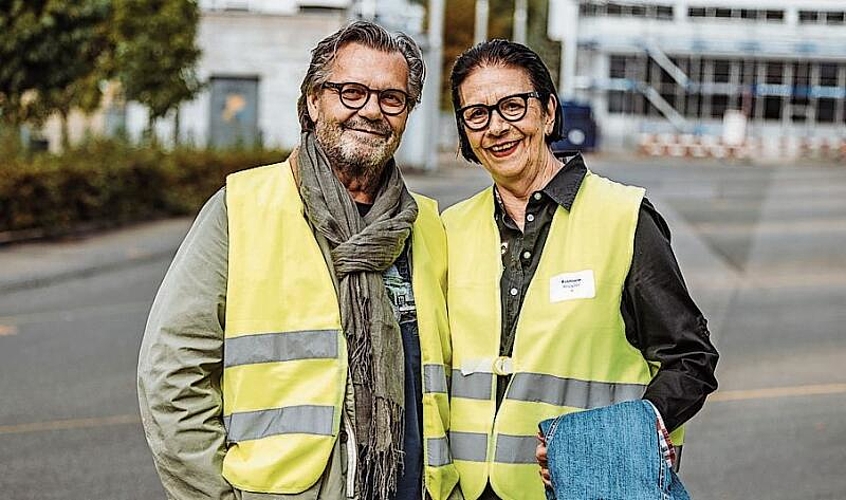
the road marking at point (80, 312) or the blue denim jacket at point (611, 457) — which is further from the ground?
the blue denim jacket at point (611, 457)

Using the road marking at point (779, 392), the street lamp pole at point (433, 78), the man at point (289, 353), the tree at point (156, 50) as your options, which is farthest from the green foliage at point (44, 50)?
the man at point (289, 353)

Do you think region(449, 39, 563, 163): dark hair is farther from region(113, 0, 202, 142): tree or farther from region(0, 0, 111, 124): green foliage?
region(113, 0, 202, 142): tree

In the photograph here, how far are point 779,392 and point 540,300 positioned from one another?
24.3 ft

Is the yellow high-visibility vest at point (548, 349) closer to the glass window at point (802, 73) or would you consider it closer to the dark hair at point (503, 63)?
the dark hair at point (503, 63)

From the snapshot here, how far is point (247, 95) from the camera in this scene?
118 feet

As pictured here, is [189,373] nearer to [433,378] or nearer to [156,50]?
[433,378]

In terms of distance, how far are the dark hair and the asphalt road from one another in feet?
13.9

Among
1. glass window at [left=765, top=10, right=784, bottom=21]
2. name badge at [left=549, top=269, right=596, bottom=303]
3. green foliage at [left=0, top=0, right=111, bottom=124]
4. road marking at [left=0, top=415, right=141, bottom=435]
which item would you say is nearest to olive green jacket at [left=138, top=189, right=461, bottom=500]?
name badge at [left=549, top=269, right=596, bottom=303]

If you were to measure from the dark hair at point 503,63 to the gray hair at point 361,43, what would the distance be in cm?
12

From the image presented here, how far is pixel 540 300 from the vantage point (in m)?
3.76

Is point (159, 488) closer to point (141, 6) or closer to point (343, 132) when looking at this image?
point (343, 132)

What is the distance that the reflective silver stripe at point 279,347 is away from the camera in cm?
352

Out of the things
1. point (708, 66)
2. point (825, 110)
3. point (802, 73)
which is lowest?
point (825, 110)

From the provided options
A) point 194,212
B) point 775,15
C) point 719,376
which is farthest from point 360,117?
point 775,15
